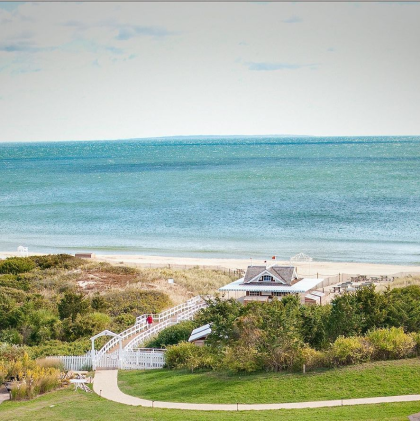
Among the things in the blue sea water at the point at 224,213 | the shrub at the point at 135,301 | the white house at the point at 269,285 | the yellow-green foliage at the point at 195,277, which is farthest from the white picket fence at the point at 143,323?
the blue sea water at the point at 224,213

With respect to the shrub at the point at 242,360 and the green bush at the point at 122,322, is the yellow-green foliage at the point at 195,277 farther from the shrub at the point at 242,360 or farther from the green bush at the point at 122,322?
the shrub at the point at 242,360

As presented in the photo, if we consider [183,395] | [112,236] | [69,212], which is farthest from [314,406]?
[69,212]

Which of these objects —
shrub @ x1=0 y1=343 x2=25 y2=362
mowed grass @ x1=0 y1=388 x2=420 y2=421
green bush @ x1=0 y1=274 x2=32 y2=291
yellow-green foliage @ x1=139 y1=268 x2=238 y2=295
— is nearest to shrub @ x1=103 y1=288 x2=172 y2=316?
yellow-green foliage @ x1=139 y1=268 x2=238 y2=295

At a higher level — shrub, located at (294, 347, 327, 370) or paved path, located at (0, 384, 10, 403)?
shrub, located at (294, 347, 327, 370)

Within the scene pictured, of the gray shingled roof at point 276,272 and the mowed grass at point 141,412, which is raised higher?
the gray shingled roof at point 276,272

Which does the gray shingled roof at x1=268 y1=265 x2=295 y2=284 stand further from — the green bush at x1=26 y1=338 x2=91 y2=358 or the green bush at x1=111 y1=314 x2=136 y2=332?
the green bush at x1=26 y1=338 x2=91 y2=358
